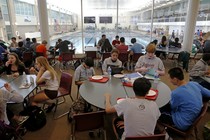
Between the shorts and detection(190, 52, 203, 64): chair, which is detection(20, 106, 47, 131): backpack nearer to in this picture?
the shorts

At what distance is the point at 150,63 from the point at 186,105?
4.97 feet

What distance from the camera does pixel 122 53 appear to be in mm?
5387

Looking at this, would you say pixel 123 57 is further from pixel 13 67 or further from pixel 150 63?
pixel 13 67

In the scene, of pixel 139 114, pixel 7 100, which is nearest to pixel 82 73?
pixel 7 100

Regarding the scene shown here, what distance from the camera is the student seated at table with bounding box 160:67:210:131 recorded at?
177 centimetres

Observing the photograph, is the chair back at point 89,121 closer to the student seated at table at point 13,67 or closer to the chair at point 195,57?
the student seated at table at point 13,67

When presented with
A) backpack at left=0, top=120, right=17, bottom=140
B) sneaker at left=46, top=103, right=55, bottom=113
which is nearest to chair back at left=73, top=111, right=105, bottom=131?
backpack at left=0, top=120, right=17, bottom=140

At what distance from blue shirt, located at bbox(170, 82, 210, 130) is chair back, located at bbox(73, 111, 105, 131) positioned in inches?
35.4

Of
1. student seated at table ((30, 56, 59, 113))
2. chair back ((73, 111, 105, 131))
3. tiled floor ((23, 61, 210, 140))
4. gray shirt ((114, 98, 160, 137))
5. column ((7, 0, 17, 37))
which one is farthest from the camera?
column ((7, 0, 17, 37))

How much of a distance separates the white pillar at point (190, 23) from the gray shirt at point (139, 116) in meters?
6.57

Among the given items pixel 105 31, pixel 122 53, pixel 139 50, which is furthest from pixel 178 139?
pixel 105 31

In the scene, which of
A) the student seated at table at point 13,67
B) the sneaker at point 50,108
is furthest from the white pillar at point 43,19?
the sneaker at point 50,108

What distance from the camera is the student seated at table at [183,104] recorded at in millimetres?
1774

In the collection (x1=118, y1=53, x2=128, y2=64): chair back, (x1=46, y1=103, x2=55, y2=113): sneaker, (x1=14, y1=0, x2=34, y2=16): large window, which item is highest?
(x1=14, y1=0, x2=34, y2=16): large window
